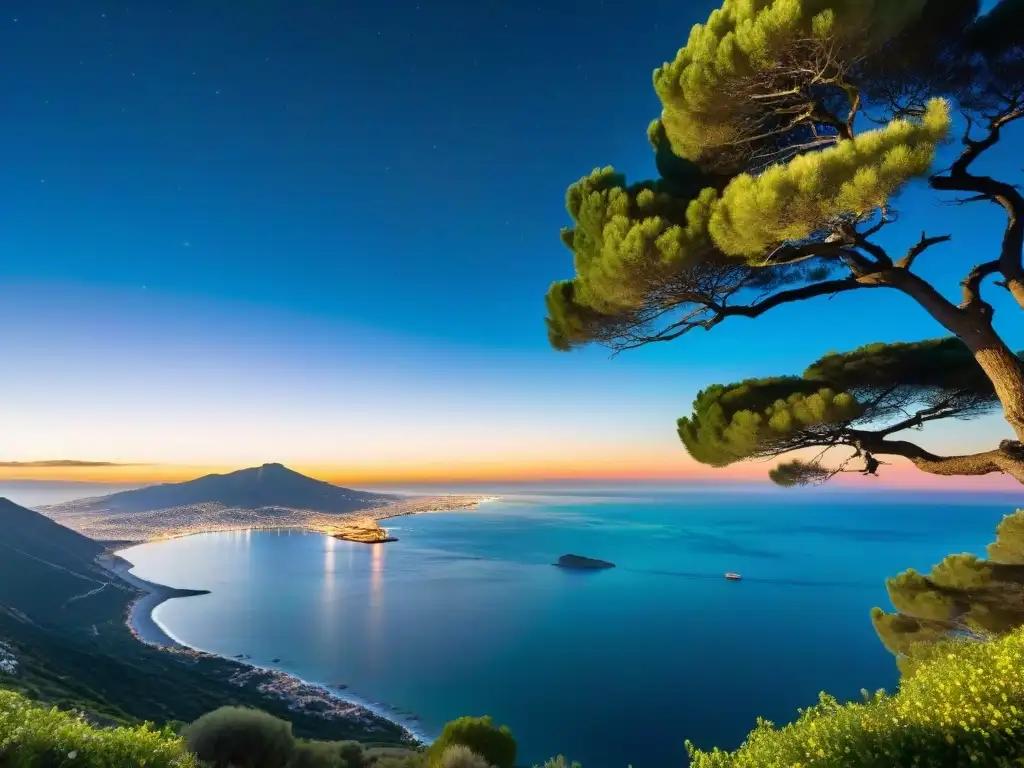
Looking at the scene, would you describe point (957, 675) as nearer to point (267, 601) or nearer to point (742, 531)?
point (267, 601)

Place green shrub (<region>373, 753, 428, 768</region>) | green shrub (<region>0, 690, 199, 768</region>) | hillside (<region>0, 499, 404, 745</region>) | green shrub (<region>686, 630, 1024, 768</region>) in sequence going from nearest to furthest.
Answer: green shrub (<region>686, 630, 1024, 768</region>)
green shrub (<region>0, 690, 199, 768</region>)
green shrub (<region>373, 753, 428, 768</region>)
hillside (<region>0, 499, 404, 745</region>)

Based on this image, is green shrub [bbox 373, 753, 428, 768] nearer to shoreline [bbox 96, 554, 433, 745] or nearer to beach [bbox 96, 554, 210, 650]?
shoreline [bbox 96, 554, 433, 745]

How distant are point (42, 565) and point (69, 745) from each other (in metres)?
94.1

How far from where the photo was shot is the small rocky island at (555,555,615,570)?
87438 millimetres

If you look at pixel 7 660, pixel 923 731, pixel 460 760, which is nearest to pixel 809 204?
pixel 923 731

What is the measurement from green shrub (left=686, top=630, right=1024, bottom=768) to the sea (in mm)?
27579

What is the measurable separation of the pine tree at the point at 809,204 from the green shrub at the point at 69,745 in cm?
671

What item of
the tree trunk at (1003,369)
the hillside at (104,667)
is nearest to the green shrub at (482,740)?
the tree trunk at (1003,369)

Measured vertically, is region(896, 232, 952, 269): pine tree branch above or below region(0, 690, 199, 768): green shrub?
above

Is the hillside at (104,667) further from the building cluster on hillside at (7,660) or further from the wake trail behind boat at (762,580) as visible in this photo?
the wake trail behind boat at (762,580)

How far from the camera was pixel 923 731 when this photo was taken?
336 centimetres

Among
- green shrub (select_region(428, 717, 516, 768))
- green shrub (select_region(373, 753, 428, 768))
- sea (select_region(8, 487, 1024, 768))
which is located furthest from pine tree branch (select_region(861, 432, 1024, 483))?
sea (select_region(8, 487, 1024, 768))

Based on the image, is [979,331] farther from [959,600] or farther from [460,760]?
[460,760]

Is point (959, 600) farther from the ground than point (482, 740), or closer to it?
farther from the ground
